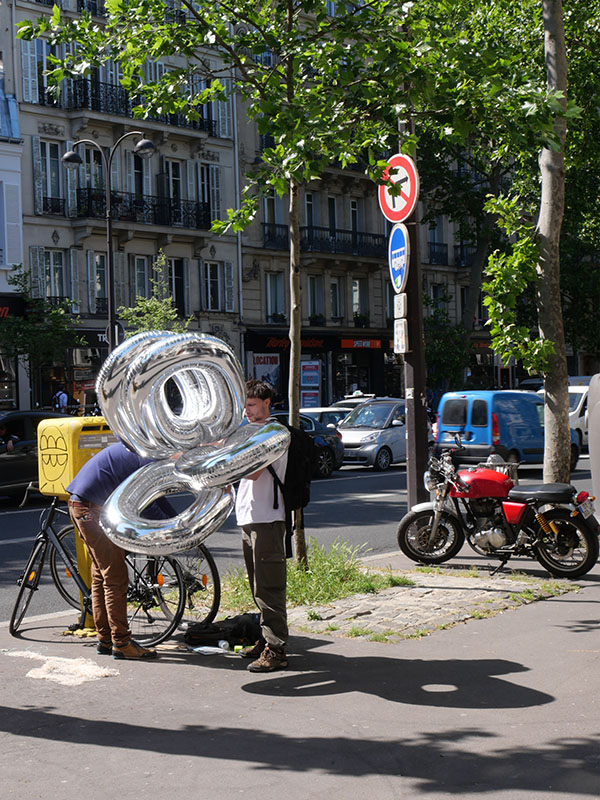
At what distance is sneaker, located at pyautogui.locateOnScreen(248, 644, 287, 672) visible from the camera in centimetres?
659

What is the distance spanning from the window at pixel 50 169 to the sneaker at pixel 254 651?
31.6 meters

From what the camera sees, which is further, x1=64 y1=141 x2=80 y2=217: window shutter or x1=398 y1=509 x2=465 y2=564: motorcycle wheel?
x1=64 y1=141 x2=80 y2=217: window shutter

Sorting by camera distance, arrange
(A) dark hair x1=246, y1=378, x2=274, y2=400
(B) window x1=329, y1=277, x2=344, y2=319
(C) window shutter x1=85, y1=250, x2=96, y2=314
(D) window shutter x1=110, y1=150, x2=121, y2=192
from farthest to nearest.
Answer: (B) window x1=329, y1=277, x2=344, y2=319
(D) window shutter x1=110, y1=150, x2=121, y2=192
(C) window shutter x1=85, y1=250, x2=96, y2=314
(A) dark hair x1=246, y1=378, x2=274, y2=400

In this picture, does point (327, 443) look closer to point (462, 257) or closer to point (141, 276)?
point (141, 276)

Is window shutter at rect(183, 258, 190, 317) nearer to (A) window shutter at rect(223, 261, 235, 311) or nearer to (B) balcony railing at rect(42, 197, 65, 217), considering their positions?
(A) window shutter at rect(223, 261, 235, 311)

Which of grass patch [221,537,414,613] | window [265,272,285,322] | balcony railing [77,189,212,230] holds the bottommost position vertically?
grass patch [221,537,414,613]

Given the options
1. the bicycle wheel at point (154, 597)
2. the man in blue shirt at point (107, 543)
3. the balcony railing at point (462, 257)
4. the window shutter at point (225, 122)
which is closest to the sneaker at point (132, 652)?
the man in blue shirt at point (107, 543)

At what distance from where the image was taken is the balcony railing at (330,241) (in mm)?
44531

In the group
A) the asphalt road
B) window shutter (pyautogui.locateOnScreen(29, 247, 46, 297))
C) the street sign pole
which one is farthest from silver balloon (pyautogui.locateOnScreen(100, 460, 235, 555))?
window shutter (pyautogui.locateOnScreen(29, 247, 46, 297))

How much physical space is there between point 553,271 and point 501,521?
276cm

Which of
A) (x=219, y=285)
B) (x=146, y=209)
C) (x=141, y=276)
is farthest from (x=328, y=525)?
(x=219, y=285)

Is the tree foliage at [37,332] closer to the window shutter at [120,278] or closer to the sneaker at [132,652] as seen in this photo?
the window shutter at [120,278]

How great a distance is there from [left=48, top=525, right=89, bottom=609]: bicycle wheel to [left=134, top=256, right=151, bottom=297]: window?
31.5m

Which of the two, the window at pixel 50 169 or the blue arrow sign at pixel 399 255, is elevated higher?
the window at pixel 50 169
